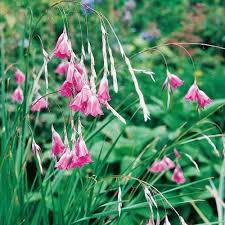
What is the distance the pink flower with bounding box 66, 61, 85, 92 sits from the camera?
6.46ft

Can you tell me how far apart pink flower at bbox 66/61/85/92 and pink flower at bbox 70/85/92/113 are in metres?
0.05

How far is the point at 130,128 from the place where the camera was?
14.4ft

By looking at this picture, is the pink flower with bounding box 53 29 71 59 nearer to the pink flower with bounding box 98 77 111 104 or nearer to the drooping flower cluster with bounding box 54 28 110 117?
the drooping flower cluster with bounding box 54 28 110 117

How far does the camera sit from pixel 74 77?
1995 mm

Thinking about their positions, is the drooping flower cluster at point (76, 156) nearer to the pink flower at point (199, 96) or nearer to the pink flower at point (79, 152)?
the pink flower at point (79, 152)

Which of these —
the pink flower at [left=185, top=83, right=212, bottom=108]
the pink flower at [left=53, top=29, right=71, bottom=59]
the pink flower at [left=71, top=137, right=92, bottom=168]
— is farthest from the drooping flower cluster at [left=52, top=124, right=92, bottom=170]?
the pink flower at [left=185, top=83, right=212, bottom=108]

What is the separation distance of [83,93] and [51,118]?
2.63 metres

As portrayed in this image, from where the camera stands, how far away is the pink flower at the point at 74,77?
1.97m

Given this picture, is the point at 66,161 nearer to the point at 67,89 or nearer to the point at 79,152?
the point at 79,152

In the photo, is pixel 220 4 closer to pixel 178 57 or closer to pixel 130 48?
pixel 178 57

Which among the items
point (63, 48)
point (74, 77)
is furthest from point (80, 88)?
point (63, 48)

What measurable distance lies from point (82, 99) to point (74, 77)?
0.11 meters

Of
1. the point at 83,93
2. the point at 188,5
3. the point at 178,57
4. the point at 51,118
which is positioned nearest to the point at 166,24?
the point at 188,5

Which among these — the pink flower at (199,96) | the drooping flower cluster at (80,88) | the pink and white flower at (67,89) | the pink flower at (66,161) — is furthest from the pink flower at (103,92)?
the pink flower at (199,96)
